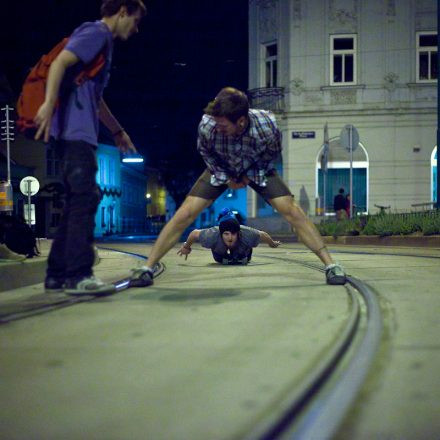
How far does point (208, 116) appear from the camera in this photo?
5637 millimetres

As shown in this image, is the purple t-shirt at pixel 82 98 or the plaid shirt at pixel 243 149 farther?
the plaid shirt at pixel 243 149

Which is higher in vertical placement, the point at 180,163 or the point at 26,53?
the point at 26,53

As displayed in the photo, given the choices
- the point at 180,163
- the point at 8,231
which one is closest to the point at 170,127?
the point at 180,163

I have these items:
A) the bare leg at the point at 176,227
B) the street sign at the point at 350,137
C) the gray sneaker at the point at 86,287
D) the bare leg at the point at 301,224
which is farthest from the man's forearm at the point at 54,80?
the street sign at the point at 350,137

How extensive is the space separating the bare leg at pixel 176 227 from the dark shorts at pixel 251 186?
5 cm

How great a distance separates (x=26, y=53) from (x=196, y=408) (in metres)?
48.8

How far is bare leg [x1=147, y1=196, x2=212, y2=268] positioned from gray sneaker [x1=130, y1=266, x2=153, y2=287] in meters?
0.11

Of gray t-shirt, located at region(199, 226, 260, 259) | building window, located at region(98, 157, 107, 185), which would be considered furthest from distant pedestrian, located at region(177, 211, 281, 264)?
building window, located at region(98, 157, 107, 185)

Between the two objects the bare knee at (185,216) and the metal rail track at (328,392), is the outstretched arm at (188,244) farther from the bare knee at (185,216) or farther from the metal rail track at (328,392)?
the metal rail track at (328,392)

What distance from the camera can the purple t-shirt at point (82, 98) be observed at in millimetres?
4738

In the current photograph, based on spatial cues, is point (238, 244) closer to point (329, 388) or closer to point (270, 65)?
point (329, 388)

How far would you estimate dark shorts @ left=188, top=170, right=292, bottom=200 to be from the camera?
5.79 metres

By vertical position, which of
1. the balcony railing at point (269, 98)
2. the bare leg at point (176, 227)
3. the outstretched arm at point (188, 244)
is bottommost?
the outstretched arm at point (188, 244)

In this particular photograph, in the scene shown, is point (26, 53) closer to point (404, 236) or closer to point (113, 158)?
point (113, 158)
